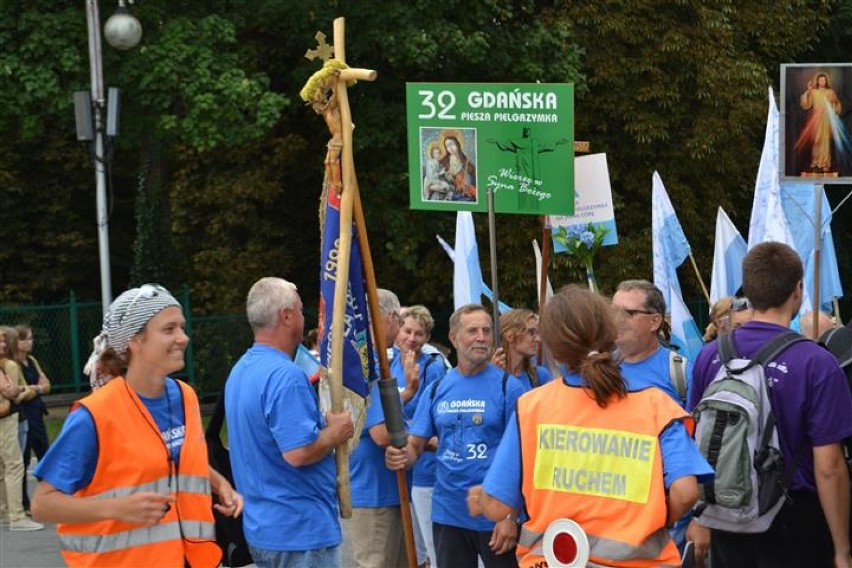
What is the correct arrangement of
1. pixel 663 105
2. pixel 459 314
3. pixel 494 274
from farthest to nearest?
pixel 663 105 < pixel 494 274 < pixel 459 314

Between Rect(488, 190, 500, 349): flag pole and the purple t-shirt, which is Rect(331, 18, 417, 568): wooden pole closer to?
Rect(488, 190, 500, 349): flag pole

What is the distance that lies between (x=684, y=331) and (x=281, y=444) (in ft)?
19.6

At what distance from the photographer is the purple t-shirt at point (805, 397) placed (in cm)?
519

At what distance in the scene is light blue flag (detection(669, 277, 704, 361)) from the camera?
10.9 m

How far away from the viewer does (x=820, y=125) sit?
859cm

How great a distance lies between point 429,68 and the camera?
2325cm

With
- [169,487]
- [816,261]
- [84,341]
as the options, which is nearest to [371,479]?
[816,261]

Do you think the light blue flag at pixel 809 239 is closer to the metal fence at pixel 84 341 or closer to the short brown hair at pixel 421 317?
the short brown hair at pixel 421 317

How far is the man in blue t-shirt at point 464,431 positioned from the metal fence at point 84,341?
57.6ft

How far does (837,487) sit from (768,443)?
0.28 metres

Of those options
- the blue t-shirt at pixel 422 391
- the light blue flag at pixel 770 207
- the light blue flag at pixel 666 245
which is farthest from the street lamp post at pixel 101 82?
the blue t-shirt at pixel 422 391

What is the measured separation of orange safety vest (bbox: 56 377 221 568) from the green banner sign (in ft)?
14.1

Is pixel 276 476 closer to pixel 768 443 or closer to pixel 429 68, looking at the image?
pixel 768 443

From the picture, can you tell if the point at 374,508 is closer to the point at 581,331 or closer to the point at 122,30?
the point at 581,331
